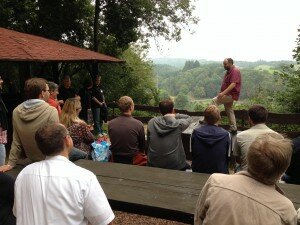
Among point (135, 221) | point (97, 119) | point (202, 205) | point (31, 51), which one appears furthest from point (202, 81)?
point (202, 205)

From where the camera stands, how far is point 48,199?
197 cm

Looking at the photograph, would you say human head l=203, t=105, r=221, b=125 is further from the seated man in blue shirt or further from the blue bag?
the blue bag

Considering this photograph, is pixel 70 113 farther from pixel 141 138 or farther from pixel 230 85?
pixel 230 85

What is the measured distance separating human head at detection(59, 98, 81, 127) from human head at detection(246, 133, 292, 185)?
3.15 m

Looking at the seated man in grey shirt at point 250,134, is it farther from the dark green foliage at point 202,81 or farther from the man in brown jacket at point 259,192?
the dark green foliage at point 202,81

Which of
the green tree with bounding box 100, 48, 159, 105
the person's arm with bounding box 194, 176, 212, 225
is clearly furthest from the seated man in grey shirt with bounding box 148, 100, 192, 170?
the green tree with bounding box 100, 48, 159, 105

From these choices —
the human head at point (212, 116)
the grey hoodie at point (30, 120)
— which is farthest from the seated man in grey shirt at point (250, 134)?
the grey hoodie at point (30, 120)

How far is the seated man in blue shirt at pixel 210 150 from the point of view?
3789 millimetres

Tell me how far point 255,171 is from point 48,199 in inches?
44.3

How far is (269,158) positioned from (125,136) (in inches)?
107

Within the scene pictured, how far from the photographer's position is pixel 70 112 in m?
4.68

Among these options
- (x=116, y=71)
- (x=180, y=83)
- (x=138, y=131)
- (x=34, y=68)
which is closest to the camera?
(x=138, y=131)

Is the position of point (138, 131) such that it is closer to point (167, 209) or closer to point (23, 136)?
point (23, 136)

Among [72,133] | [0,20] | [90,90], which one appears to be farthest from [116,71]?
[72,133]
